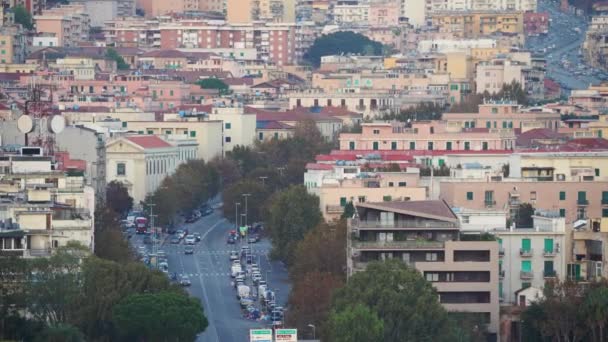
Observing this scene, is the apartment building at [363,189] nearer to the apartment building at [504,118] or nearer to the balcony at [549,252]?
the balcony at [549,252]

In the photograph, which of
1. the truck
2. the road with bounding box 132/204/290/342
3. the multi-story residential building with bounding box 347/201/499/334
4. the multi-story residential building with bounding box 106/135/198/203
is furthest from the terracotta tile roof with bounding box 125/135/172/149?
the multi-story residential building with bounding box 347/201/499/334

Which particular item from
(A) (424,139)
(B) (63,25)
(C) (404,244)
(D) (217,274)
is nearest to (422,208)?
(C) (404,244)

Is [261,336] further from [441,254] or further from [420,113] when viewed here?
[420,113]

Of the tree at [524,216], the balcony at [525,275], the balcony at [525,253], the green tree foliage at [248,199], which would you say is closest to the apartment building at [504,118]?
the green tree foliage at [248,199]

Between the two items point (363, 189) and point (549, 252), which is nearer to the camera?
point (549, 252)

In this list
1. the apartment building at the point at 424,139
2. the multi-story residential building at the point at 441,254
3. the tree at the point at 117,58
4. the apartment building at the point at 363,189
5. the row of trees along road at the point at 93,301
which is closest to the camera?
the row of trees along road at the point at 93,301

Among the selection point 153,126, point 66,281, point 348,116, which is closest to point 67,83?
point 348,116
